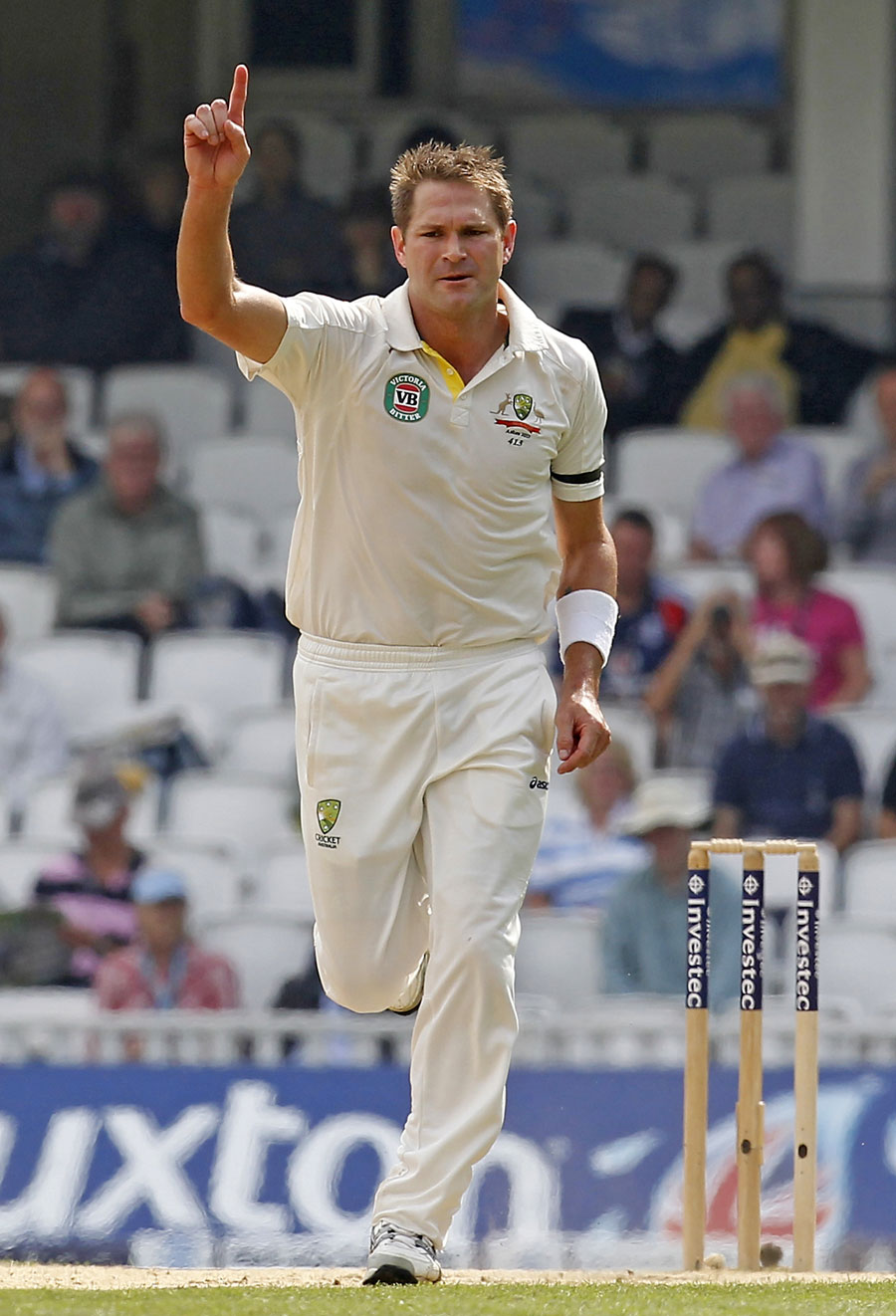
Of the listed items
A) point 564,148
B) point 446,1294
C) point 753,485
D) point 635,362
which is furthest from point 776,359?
point 446,1294

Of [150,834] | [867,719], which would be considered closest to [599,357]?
[867,719]

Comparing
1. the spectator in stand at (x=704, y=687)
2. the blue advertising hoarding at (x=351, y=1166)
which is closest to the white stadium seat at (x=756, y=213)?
the spectator in stand at (x=704, y=687)

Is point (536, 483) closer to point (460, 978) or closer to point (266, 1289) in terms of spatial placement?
point (460, 978)

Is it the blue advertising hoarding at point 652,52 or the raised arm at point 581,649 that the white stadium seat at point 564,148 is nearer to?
the blue advertising hoarding at point 652,52

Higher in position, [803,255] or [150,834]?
[803,255]

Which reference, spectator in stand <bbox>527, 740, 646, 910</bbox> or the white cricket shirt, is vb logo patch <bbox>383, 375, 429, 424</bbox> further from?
spectator in stand <bbox>527, 740, 646, 910</bbox>

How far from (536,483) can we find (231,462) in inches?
235

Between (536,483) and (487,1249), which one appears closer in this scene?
(536,483)

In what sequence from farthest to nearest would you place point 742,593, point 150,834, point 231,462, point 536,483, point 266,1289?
1. point 231,462
2. point 742,593
3. point 150,834
4. point 536,483
5. point 266,1289

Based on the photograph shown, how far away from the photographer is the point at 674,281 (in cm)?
1054

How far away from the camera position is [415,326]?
13.4ft

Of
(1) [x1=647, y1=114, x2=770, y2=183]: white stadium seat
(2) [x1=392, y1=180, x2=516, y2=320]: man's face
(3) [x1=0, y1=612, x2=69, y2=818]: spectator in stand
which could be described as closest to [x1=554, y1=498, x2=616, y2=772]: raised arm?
(2) [x1=392, y1=180, x2=516, y2=320]: man's face

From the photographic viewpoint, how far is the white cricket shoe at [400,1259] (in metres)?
3.91

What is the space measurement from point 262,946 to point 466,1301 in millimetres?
3600
